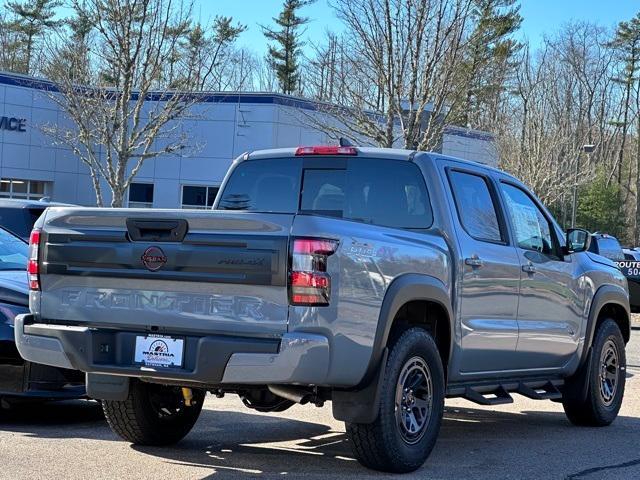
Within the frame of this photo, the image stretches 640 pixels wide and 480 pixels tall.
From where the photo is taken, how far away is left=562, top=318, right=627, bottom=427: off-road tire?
331 inches

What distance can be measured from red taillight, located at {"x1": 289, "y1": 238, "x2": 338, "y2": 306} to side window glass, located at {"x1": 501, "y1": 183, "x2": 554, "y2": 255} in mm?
2676

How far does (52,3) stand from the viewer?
207 feet

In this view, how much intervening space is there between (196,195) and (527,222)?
108 ft

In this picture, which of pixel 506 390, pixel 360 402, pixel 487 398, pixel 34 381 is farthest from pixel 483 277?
pixel 34 381

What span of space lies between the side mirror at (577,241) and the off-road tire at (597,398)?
0.84 meters

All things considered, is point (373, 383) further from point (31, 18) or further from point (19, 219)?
point (31, 18)

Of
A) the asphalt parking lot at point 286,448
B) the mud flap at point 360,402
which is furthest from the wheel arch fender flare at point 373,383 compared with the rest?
the asphalt parking lot at point 286,448

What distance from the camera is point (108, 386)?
6.02 meters

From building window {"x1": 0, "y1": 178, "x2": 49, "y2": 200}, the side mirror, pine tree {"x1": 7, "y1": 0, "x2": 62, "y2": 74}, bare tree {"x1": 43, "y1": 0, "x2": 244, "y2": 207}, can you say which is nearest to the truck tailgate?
the side mirror

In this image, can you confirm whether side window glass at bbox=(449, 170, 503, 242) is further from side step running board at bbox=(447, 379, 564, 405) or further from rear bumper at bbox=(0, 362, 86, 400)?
rear bumper at bbox=(0, 362, 86, 400)

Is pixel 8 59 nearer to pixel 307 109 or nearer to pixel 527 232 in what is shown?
pixel 307 109

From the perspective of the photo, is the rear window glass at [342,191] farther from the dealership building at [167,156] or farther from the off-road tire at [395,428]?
the dealership building at [167,156]

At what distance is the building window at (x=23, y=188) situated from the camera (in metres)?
40.2

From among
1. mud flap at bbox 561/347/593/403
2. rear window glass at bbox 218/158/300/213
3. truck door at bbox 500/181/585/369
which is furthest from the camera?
mud flap at bbox 561/347/593/403
